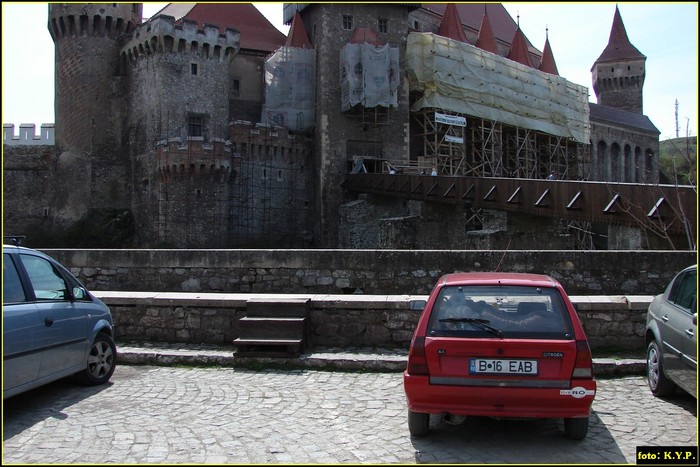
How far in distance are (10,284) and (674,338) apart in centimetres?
584

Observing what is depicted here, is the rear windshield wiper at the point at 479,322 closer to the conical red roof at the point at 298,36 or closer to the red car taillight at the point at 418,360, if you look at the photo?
the red car taillight at the point at 418,360

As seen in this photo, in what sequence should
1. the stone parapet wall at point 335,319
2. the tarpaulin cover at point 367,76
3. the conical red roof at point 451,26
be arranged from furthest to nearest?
the conical red roof at point 451,26
the tarpaulin cover at point 367,76
the stone parapet wall at point 335,319

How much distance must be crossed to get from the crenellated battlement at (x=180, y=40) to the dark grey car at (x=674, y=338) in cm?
3060

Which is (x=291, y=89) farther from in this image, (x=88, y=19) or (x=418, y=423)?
(x=418, y=423)

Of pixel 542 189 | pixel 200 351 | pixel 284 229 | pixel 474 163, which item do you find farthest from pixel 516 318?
pixel 474 163

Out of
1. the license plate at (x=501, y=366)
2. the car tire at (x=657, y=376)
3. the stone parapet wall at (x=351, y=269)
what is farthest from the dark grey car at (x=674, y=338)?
the stone parapet wall at (x=351, y=269)

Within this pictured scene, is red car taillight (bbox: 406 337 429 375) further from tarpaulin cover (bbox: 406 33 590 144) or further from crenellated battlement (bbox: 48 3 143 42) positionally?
crenellated battlement (bbox: 48 3 143 42)

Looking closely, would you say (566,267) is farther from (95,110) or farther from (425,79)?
(95,110)

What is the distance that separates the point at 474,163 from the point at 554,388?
3553 cm

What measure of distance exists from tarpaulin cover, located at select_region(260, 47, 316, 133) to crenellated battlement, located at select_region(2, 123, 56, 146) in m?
12.9

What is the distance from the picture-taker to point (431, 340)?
4.45 m

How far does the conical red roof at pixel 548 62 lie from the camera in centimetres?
5012

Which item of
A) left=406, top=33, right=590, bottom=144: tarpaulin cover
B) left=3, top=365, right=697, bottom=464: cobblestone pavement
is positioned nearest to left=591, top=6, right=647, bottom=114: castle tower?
left=406, top=33, right=590, bottom=144: tarpaulin cover

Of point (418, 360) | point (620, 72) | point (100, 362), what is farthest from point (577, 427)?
point (620, 72)
